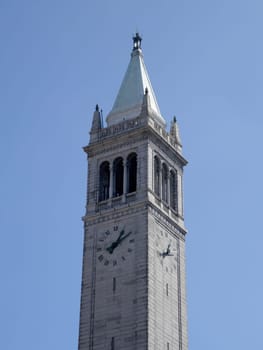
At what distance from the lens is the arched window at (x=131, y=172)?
224 feet

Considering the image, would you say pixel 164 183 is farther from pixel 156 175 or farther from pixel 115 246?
pixel 115 246

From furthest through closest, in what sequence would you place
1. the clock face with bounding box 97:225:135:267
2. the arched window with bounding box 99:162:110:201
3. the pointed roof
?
the pointed roof
the arched window with bounding box 99:162:110:201
the clock face with bounding box 97:225:135:267

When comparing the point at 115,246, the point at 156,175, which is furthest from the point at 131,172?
the point at 115,246

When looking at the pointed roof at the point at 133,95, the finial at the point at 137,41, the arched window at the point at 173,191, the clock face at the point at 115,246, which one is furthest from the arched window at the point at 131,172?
the finial at the point at 137,41

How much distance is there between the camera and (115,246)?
6469 centimetres

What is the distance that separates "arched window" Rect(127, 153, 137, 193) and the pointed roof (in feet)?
15.8

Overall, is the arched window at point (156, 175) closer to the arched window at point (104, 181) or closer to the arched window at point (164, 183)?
the arched window at point (164, 183)

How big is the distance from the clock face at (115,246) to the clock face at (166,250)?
2.36m

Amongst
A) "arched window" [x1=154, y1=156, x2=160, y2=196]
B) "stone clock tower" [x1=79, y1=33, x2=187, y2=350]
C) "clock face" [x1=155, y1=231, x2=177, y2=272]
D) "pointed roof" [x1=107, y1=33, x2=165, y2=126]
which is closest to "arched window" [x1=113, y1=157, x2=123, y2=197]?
"stone clock tower" [x1=79, y1=33, x2=187, y2=350]

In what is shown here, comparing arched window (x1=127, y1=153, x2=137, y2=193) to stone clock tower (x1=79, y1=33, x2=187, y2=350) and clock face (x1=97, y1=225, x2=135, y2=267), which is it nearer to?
stone clock tower (x1=79, y1=33, x2=187, y2=350)

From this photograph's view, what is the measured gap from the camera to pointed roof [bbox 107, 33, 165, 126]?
7275 cm

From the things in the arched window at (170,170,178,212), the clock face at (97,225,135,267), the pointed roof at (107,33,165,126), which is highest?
the pointed roof at (107,33,165,126)

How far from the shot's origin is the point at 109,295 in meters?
62.5

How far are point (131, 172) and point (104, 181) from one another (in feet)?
9.28
